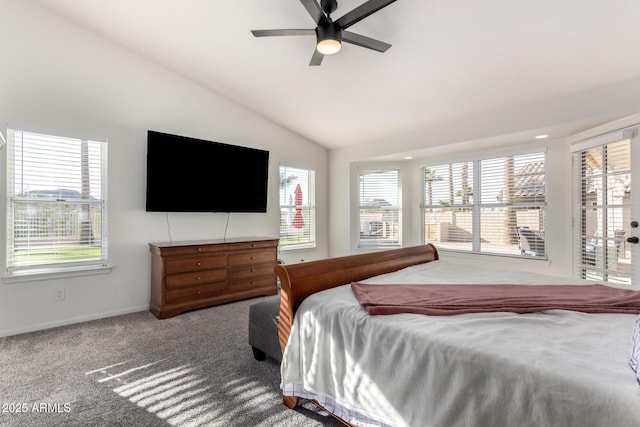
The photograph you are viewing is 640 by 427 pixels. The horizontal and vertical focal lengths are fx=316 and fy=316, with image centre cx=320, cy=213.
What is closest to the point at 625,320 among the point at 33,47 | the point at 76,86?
the point at 76,86

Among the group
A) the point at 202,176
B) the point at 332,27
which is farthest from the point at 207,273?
the point at 332,27

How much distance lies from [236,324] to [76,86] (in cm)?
304

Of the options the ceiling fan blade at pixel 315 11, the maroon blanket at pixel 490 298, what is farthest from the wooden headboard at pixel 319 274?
the ceiling fan blade at pixel 315 11

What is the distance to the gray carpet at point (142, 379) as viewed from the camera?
180 cm

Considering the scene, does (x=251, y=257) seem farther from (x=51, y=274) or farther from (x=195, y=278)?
(x=51, y=274)

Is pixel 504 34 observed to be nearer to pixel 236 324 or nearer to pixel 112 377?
pixel 236 324

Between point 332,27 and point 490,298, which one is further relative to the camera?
point 332,27

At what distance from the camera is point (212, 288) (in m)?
3.80

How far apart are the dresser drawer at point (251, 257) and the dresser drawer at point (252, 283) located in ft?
0.73

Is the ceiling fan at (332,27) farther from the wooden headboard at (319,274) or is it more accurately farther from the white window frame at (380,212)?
the white window frame at (380,212)

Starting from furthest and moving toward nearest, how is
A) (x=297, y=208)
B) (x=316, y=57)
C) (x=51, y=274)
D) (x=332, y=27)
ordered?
(x=297, y=208)
(x=51, y=274)
(x=316, y=57)
(x=332, y=27)

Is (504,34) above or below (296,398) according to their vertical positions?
above

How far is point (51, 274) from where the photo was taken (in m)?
3.21

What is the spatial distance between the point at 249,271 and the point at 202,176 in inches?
53.6
